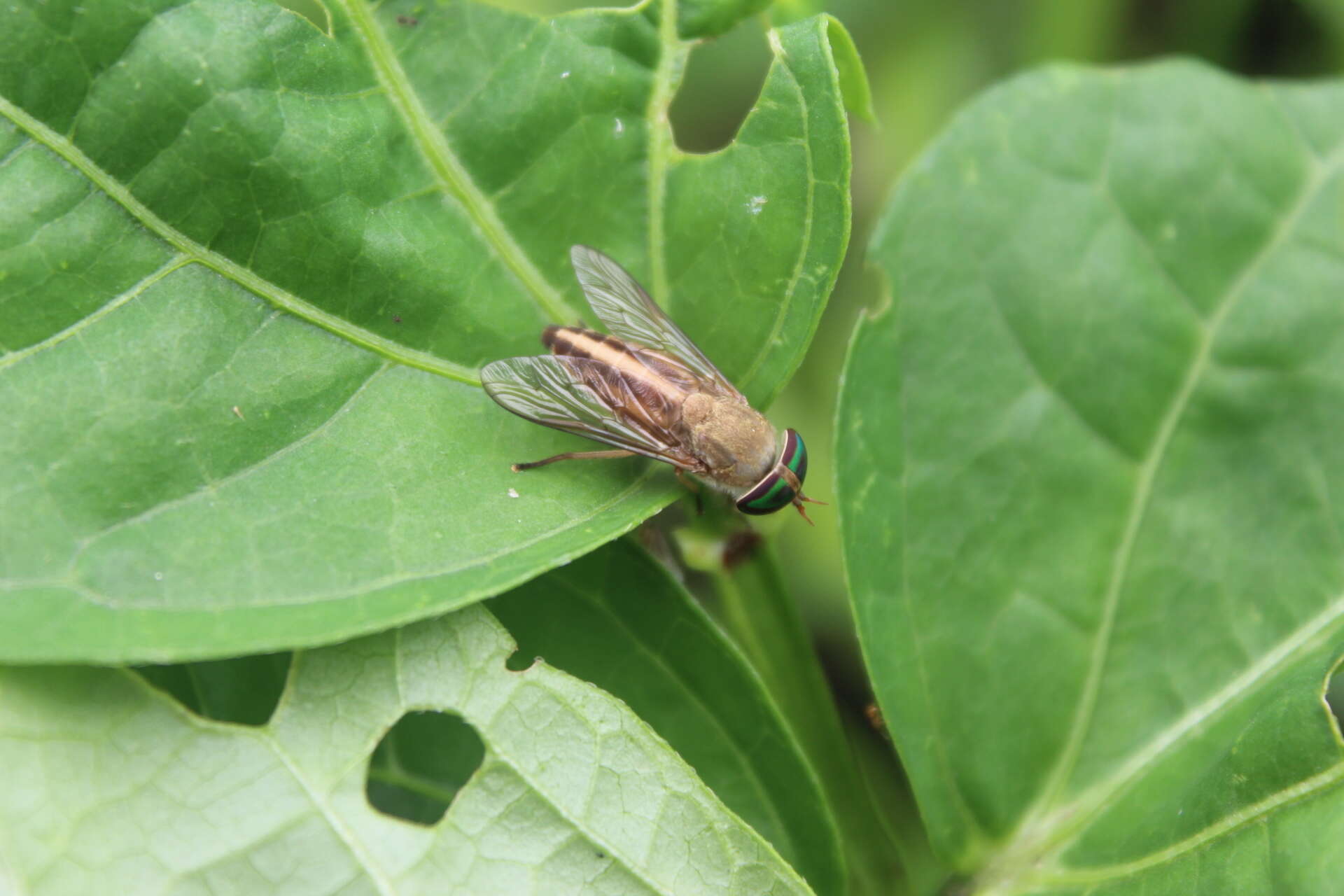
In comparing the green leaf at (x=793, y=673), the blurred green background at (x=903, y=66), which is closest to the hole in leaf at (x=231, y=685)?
Result: the green leaf at (x=793, y=673)

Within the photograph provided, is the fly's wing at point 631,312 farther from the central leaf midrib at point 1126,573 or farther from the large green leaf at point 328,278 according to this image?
the central leaf midrib at point 1126,573

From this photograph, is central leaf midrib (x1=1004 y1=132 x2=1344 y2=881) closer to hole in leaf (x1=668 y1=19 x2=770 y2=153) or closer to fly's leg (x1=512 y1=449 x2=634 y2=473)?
fly's leg (x1=512 y1=449 x2=634 y2=473)

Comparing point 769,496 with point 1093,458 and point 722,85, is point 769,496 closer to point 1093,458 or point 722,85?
point 1093,458

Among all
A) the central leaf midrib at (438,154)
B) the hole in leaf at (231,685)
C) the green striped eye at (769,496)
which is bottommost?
the hole in leaf at (231,685)

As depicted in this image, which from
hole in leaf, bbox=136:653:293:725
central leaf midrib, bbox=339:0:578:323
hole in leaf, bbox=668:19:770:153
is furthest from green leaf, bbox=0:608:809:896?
hole in leaf, bbox=668:19:770:153

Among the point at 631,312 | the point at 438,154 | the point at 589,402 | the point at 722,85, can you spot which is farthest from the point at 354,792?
the point at 722,85
